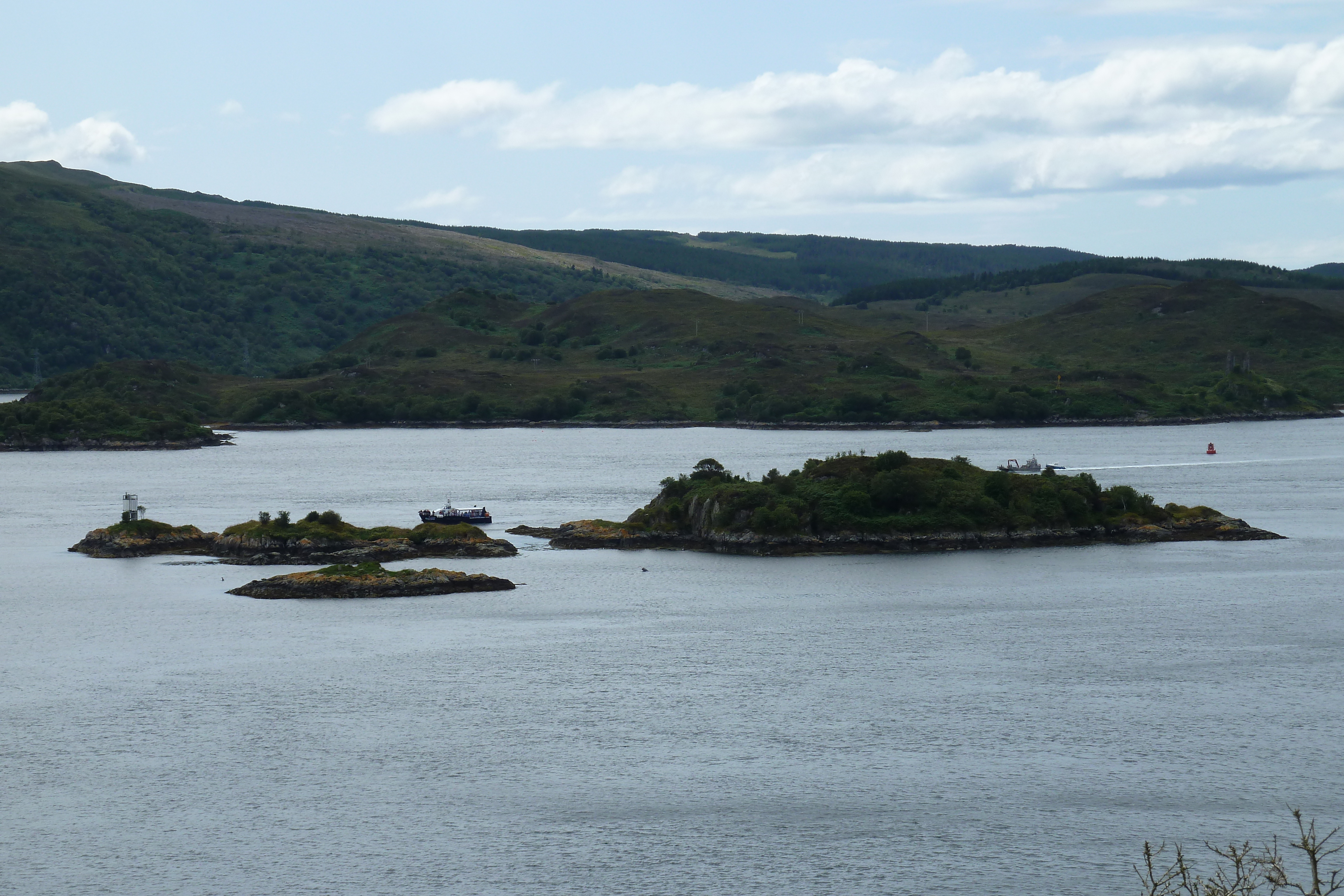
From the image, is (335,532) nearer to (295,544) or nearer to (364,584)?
(295,544)

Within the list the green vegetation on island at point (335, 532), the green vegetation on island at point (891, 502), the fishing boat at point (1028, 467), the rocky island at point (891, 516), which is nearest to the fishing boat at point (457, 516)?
the rocky island at point (891, 516)

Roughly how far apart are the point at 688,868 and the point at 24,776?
2515 centimetres

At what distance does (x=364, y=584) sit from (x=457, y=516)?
103 feet

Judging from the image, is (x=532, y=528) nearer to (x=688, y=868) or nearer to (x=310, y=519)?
(x=310, y=519)

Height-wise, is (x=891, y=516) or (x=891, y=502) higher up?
(x=891, y=502)

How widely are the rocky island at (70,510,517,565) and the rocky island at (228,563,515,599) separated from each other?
5.57 metres

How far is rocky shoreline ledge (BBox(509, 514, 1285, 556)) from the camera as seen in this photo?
103188 mm

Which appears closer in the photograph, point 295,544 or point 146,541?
point 295,544

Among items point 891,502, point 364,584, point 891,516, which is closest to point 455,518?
point 364,584

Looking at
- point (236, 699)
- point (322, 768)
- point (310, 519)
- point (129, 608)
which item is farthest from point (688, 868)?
point (310, 519)

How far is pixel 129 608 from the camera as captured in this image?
85562mm

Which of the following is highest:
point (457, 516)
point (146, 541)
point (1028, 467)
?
point (1028, 467)

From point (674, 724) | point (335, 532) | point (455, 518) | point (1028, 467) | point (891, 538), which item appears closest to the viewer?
point (674, 724)

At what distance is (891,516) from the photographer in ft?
341
